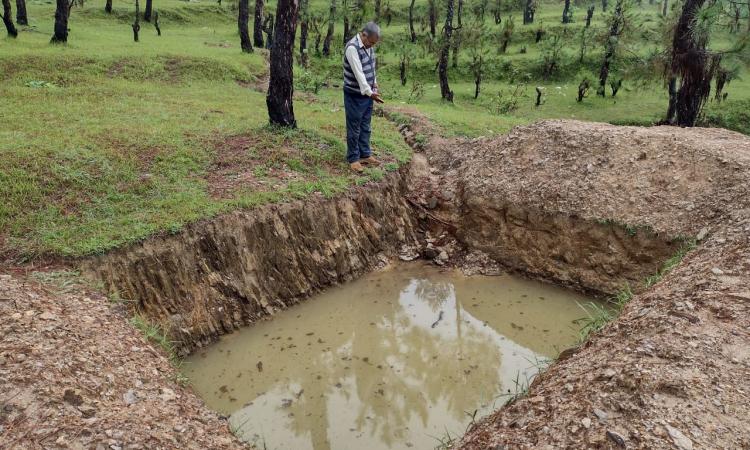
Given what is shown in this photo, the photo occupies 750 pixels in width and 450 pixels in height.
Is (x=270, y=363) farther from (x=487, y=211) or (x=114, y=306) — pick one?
(x=487, y=211)

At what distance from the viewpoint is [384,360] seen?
603cm

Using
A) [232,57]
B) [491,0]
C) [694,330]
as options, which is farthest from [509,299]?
[491,0]

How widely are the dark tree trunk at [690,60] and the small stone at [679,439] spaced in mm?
9619

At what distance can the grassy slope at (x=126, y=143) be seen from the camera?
20.9 feet

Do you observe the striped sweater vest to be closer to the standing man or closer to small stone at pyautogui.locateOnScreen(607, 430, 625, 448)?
the standing man

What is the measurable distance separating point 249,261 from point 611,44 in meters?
17.5

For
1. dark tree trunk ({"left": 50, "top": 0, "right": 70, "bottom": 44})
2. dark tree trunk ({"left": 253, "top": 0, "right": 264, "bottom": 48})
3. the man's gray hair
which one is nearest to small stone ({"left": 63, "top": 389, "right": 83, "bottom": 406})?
the man's gray hair

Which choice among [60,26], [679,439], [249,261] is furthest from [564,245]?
[60,26]

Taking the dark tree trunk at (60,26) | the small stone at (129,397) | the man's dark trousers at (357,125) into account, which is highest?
the dark tree trunk at (60,26)

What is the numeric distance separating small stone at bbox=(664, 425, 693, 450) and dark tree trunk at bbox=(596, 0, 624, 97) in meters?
18.6

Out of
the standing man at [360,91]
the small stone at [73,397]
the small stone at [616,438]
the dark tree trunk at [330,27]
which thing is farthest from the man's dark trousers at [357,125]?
the dark tree trunk at [330,27]

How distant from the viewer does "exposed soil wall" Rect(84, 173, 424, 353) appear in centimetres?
602

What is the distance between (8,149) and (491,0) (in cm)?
3131

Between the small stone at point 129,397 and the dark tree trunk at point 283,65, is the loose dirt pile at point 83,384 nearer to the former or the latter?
the small stone at point 129,397
